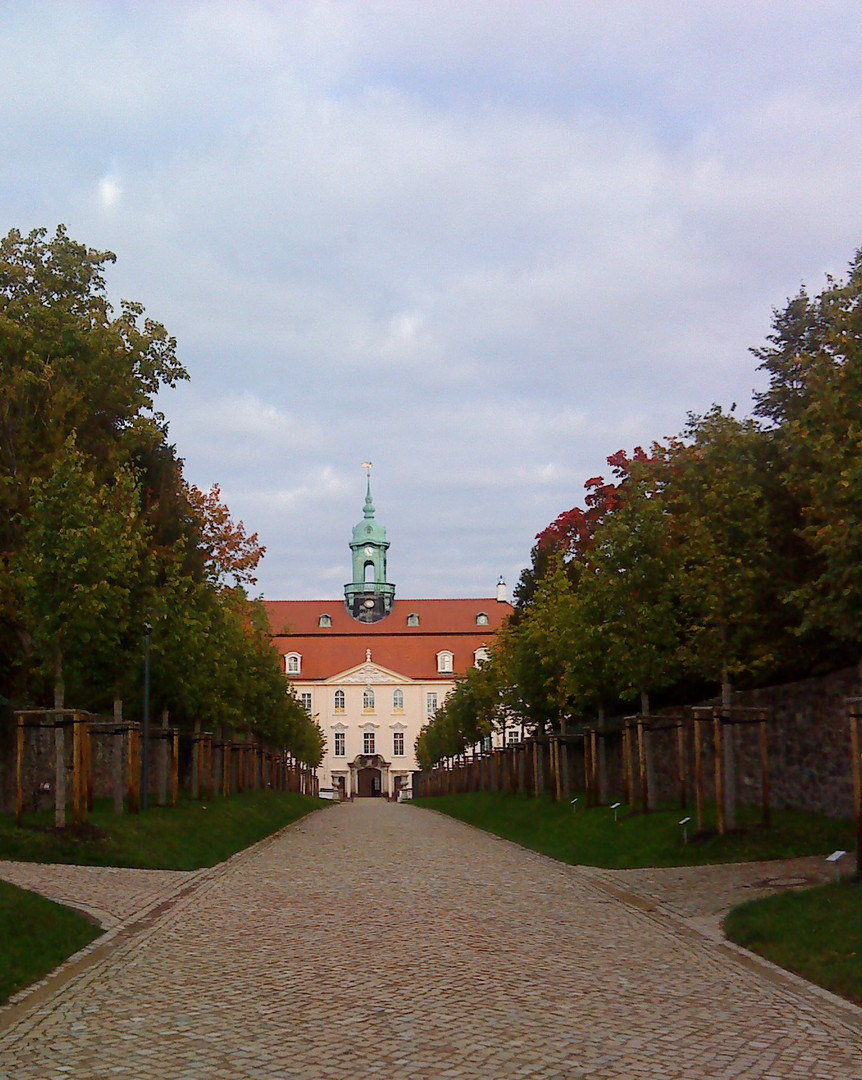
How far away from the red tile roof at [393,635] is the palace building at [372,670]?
90 millimetres

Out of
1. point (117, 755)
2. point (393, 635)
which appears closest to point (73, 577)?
point (117, 755)

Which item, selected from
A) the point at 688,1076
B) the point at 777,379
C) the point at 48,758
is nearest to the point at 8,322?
the point at 48,758

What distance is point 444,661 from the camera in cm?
11475

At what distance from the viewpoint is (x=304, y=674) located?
11425cm

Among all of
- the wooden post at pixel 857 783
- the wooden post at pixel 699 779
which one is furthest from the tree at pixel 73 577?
the wooden post at pixel 857 783

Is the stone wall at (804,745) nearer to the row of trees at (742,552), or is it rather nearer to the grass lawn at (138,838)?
the row of trees at (742,552)

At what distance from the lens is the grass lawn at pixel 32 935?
33.5 ft

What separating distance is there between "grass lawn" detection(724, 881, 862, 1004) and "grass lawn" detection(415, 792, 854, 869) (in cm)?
561

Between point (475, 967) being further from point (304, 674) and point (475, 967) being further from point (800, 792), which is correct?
point (304, 674)

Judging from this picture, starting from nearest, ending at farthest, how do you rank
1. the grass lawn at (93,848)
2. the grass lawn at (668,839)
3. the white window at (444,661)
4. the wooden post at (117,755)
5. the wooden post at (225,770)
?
the grass lawn at (93,848) < the grass lawn at (668,839) < the wooden post at (117,755) < the wooden post at (225,770) < the white window at (444,661)

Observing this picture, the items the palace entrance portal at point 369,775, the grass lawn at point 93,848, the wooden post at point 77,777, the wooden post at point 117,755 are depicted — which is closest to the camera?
the grass lawn at point 93,848

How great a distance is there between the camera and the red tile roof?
11506 cm

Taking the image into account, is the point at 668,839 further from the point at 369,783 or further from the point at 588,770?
the point at 369,783

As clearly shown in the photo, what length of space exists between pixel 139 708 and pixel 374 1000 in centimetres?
2331
